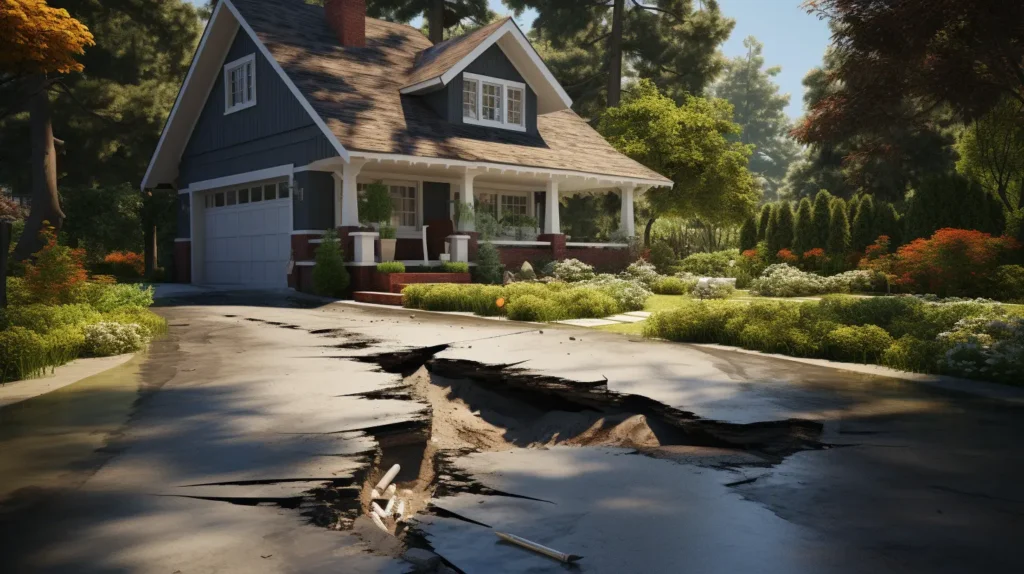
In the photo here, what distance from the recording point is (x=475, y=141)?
2031 cm

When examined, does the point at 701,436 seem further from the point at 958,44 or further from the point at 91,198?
the point at 91,198

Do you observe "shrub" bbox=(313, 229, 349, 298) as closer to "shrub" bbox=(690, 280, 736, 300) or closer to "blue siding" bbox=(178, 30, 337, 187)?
"blue siding" bbox=(178, 30, 337, 187)

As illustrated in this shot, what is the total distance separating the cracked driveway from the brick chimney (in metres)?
16.3

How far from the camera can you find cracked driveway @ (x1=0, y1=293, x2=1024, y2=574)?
2.97 metres

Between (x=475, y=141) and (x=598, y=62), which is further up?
(x=598, y=62)

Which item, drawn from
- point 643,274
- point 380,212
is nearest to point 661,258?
point 643,274

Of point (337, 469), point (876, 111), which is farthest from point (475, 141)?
point (337, 469)

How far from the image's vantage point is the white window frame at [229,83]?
2097 cm

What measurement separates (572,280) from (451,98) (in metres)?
5.99

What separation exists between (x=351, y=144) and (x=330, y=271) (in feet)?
9.49

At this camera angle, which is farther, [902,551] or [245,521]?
[245,521]

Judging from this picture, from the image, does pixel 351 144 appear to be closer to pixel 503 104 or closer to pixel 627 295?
pixel 503 104

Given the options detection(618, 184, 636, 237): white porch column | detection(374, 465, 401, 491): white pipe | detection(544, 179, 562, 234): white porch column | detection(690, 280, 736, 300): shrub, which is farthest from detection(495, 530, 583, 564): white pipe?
detection(618, 184, 636, 237): white porch column

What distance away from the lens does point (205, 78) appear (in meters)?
23.0
